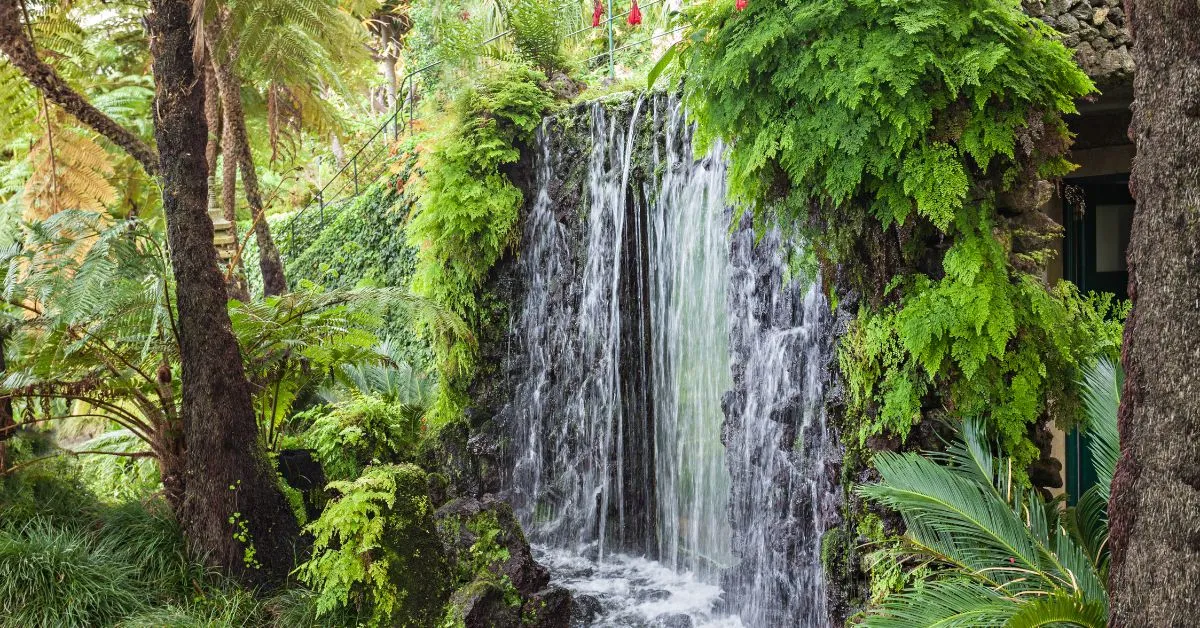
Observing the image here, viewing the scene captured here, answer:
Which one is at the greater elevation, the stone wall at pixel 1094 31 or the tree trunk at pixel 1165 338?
the stone wall at pixel 1094 31

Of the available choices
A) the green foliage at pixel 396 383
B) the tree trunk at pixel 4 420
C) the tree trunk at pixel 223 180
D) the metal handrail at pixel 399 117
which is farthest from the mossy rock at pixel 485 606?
the metal handrail at pixel 399 117

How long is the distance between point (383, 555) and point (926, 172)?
3736mm

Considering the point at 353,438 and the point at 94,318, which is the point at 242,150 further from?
the point at 353,438

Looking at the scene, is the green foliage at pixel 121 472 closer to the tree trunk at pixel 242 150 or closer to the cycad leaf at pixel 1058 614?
the tree trunk at pixel 242 150

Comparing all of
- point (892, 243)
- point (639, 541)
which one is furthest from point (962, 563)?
point (639, 541)

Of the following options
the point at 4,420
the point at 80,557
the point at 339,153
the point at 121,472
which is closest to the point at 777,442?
the point at 80,557

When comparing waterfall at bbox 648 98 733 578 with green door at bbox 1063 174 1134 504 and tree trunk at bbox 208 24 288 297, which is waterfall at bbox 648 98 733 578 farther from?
tree trunk at bbox 208 24 288 297

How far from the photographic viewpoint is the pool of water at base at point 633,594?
21.2 feet

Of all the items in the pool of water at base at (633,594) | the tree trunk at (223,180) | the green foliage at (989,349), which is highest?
the tree trunk at (223,180)

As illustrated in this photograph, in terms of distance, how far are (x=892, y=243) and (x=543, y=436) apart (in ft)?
16.2

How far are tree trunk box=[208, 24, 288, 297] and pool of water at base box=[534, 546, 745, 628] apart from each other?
3894mm

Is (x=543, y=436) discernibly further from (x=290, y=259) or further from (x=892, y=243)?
(x=290, y=259)

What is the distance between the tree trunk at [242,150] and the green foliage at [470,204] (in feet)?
4.70

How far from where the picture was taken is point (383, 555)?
529 cm
